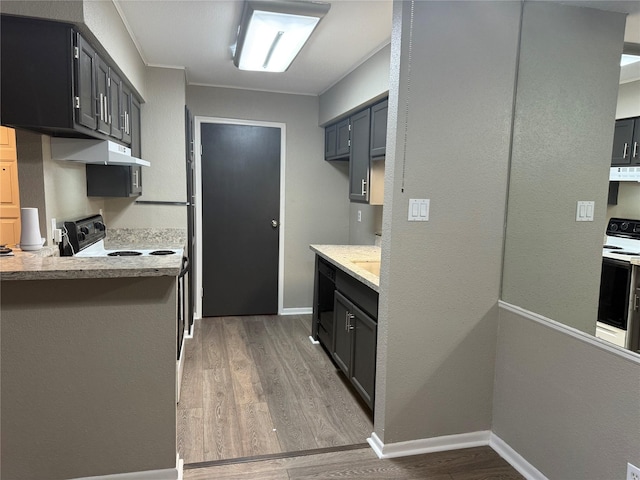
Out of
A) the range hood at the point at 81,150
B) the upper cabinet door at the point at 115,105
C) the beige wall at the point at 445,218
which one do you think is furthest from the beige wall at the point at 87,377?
the upper cabinet door at the point at 115,105

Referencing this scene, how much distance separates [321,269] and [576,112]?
2258 millimetres

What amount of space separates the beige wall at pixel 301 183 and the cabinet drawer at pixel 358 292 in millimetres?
1716

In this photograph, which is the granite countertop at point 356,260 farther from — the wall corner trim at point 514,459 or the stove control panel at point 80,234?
the stove control panel at point 80,234

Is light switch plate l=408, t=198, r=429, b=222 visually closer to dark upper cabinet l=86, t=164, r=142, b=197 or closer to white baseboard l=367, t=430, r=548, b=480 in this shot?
white baseboard l=367, t=430, r=548, b=480

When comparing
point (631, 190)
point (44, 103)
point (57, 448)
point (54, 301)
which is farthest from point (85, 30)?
point (631, 190)

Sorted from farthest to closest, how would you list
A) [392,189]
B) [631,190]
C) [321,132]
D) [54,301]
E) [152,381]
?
[321,132]
[392,189]
[152,381]
[54,301]
[631,190]

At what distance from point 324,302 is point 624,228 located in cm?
247

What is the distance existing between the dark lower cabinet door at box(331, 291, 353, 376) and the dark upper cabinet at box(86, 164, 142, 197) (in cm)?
172

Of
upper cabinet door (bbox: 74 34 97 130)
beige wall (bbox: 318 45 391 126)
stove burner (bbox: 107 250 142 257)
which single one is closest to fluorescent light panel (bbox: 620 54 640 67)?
beige wall (bbox: 318 45 391 126)

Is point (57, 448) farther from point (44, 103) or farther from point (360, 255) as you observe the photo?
point (360, 255)

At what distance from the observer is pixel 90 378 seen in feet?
6.21

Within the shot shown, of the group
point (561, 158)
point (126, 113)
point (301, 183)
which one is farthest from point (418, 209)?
point (301, 183)

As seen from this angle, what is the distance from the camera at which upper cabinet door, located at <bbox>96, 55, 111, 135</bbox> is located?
2.33 meters

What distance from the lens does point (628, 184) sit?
169 centimetres
